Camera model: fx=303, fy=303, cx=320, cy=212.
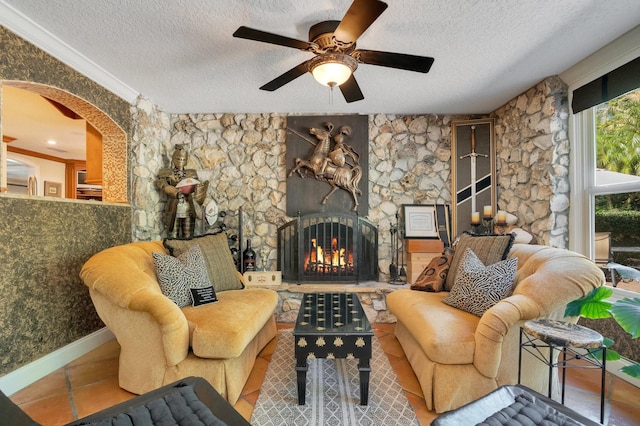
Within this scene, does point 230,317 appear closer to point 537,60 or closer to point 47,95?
point 47,95

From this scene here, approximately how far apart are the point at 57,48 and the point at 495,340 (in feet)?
11.3

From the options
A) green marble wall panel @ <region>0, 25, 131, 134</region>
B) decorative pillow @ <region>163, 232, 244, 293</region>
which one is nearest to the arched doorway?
green marble wall panel @ <region>0, 25, 131, 134</region>

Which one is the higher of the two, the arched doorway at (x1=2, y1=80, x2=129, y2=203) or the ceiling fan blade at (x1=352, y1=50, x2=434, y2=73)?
the ceiling fan blade at (x1=352, y1=50, x2=434, y2=73)

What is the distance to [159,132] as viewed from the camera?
349cm

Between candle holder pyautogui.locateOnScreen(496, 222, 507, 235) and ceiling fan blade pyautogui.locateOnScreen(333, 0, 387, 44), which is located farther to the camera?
candle holder pyautogui.locateOnScreen(496, 222, 507, 235)

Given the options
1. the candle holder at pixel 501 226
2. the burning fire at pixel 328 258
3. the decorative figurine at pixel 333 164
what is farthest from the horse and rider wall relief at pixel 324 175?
the candle holder at pixel 501 226

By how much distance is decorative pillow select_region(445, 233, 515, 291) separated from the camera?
2212mm

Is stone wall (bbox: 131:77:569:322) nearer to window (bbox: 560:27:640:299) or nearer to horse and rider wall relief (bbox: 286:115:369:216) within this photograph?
horse and rider wall relief (bbox: 286:115:369:216)

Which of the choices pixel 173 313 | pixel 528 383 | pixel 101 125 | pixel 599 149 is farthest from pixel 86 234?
pixel 599 149

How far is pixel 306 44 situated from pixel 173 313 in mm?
1726

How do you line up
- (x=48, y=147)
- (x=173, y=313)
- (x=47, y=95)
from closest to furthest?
(x=173, y=313) < (x=47, y=95) < (x=48, y=147)

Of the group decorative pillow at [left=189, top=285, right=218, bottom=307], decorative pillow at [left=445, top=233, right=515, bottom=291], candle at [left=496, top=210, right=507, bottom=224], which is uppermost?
candle at [left=496, top=210, right=507, bottom=224]

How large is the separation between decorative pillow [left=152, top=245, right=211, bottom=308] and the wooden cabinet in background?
169cm

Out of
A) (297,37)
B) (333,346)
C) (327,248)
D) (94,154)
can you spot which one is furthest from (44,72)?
(327,248)
